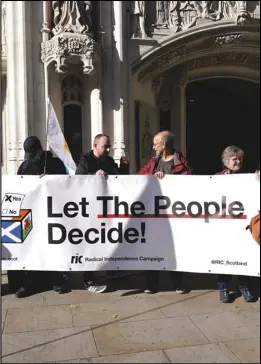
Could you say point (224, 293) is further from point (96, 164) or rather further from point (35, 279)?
point (35, 279)

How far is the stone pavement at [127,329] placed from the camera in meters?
2.53

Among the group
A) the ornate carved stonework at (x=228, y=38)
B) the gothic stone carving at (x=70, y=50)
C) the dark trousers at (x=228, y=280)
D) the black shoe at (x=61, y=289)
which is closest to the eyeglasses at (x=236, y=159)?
the dark trousers at (x=228, y=280)

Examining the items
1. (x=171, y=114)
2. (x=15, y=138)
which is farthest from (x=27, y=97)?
(x=171, y=114)

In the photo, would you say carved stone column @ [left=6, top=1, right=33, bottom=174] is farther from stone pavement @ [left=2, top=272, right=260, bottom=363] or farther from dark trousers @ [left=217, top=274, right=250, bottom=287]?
dark trousers @ [left=217, top=274, right=250, bottom=287]

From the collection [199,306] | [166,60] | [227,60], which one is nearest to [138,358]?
[199,306]

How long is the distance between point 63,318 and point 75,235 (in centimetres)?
82

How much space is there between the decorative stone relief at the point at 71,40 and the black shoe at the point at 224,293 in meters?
4.87

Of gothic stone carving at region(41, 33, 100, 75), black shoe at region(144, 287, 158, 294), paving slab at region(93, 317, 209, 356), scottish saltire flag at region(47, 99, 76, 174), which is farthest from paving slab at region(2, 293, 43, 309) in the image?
gothic stone carving at region(41, 33, 100, 75)

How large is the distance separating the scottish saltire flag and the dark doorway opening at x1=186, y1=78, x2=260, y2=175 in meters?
1.12

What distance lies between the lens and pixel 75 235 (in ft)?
12.0

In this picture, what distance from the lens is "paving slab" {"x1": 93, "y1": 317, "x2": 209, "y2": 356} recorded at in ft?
8.54

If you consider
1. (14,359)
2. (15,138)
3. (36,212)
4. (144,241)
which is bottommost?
(14,359)

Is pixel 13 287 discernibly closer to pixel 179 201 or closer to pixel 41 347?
pixel 41 347

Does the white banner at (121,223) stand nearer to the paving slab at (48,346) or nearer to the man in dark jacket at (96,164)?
the man in dark jacket at (96,164)
